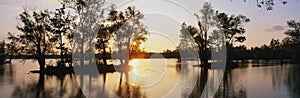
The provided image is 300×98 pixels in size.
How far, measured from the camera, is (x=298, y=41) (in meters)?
100

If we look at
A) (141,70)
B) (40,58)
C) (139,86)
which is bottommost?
(139,86)

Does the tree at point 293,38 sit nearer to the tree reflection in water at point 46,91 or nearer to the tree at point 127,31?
the tree at point 127,31

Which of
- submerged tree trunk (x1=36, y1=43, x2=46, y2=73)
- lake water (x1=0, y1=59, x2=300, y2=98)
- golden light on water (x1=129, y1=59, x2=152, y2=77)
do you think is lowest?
lake water (x1=0, y1=59, x2=300, y2=98)

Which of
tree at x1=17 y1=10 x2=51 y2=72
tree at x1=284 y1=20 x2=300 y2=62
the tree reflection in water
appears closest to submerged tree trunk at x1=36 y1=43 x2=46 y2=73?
tree at x1=17 y1=10 x2=51 y2=72

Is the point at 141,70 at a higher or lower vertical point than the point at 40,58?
lower

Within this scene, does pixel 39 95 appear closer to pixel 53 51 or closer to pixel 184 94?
pixel 184 94

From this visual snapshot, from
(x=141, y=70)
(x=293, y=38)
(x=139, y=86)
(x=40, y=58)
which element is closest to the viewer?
(x=139, y=86)

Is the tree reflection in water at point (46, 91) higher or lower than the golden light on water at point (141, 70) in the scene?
lower

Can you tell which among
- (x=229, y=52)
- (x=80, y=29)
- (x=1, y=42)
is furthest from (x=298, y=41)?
(x=1, y=42)

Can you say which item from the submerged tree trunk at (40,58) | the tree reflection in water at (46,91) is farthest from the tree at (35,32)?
the tree reflection in water at (46,91)

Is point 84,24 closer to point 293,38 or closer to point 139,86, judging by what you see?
point 139,86

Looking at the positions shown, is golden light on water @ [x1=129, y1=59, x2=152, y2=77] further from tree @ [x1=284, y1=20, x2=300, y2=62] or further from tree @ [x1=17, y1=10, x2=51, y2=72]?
tree @ [x1=284, y1=20, x2=300, y2=62]

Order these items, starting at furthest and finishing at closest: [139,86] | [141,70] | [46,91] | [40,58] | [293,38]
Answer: [293,38], [141,70], [40,58], [139,86], [46,91]

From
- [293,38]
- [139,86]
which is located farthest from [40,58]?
[293,38]
